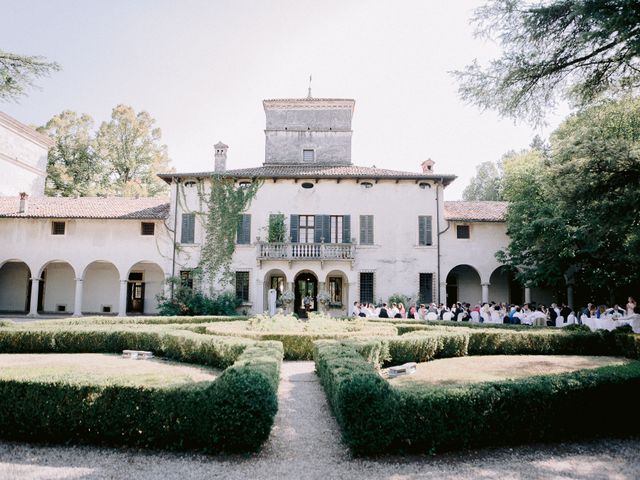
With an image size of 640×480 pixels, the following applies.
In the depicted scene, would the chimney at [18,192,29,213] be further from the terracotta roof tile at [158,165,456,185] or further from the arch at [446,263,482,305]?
the arch at [446,263,482,305]

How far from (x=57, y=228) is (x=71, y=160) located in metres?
16.2

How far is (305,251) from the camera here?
2530cm

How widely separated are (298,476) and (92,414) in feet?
10.2

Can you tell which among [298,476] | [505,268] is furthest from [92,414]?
[505,268]

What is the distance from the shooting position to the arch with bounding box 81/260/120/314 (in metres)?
28.4

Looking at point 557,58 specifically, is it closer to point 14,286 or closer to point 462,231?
point 462,231

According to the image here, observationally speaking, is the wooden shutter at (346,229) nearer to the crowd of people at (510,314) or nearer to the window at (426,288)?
the window at (426,288)

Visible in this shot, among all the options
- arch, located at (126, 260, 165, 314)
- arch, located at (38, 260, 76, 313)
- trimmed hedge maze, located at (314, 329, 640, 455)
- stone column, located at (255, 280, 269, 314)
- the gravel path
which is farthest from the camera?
arch, located at (38, 260, 76, 313)

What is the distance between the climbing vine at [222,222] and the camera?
25797mm

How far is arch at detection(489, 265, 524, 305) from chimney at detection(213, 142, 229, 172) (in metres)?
18.1

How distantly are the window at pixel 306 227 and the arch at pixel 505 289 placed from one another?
11445 mm

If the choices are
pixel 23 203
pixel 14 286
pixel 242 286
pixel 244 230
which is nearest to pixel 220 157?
pixel 244 230

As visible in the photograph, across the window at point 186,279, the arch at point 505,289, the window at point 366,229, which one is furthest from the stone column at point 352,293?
the window at point 186,279

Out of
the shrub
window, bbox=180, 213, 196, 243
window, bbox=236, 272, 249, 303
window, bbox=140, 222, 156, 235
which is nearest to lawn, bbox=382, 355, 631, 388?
the shrub
